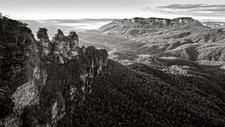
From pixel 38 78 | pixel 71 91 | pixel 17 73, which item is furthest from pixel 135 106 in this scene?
pixel 17 73

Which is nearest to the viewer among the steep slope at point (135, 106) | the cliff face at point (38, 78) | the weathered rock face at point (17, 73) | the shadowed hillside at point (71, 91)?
the weathered rock face at point (17, 73)

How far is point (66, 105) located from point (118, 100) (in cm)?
2758

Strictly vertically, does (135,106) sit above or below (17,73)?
below

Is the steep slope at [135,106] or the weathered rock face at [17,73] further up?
the weathered rock face at [17,73]

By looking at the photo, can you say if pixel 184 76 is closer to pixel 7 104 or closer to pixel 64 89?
pixel 64 89

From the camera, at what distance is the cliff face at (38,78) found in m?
34.8

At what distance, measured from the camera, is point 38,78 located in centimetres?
4684

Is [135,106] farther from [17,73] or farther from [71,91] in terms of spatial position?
[17,73]

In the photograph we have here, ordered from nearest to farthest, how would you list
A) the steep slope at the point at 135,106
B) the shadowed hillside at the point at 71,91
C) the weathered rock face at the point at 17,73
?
the weathered rock face at the point at 17,73, the shadowed hillside at the point at 71,91, the steep slope at the point at 135,106

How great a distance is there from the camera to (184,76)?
512 ft

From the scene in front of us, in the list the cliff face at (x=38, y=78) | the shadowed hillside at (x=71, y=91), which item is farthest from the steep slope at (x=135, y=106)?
the cliff face at (x=38, y=78)

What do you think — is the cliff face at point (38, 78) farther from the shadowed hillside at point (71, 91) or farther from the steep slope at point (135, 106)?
the steep slope at point (135, 106)

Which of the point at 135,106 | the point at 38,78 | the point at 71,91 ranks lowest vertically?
the point at 135,106

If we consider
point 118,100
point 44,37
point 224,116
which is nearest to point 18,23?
point 44,37
